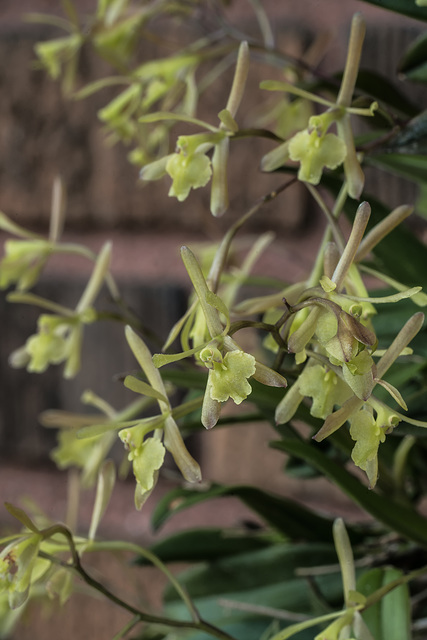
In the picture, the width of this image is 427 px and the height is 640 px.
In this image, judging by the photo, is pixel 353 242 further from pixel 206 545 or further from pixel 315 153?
pixel 206 545

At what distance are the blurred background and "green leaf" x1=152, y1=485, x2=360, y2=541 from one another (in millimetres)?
153

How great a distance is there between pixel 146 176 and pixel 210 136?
19 mm

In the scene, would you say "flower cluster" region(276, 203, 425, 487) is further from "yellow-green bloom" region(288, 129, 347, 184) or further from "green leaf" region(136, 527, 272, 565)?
"green leaf" region(136, 527, 272, 565)

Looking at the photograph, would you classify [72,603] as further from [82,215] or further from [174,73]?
[174,73]

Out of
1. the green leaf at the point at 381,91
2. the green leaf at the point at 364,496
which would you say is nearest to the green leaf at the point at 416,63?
the green leaf at the point at 381,91

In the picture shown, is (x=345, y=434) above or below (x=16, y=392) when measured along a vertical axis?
above

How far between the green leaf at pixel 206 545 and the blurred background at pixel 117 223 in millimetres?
140

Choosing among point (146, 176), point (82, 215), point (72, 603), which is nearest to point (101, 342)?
point (82, 215)

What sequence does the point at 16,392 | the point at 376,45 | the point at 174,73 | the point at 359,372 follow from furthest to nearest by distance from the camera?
the point at 16,392 < the point at 376,45 < the point at 174,73 < the point at 359,372

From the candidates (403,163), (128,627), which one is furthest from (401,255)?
(128,627)

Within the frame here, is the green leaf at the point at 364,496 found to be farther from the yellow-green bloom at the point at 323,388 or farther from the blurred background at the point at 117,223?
the blurred background at the point at 117,223

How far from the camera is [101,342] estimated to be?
488 mm

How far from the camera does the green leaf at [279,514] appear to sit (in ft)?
0.87

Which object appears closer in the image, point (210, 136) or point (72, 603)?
point (210, 136)
